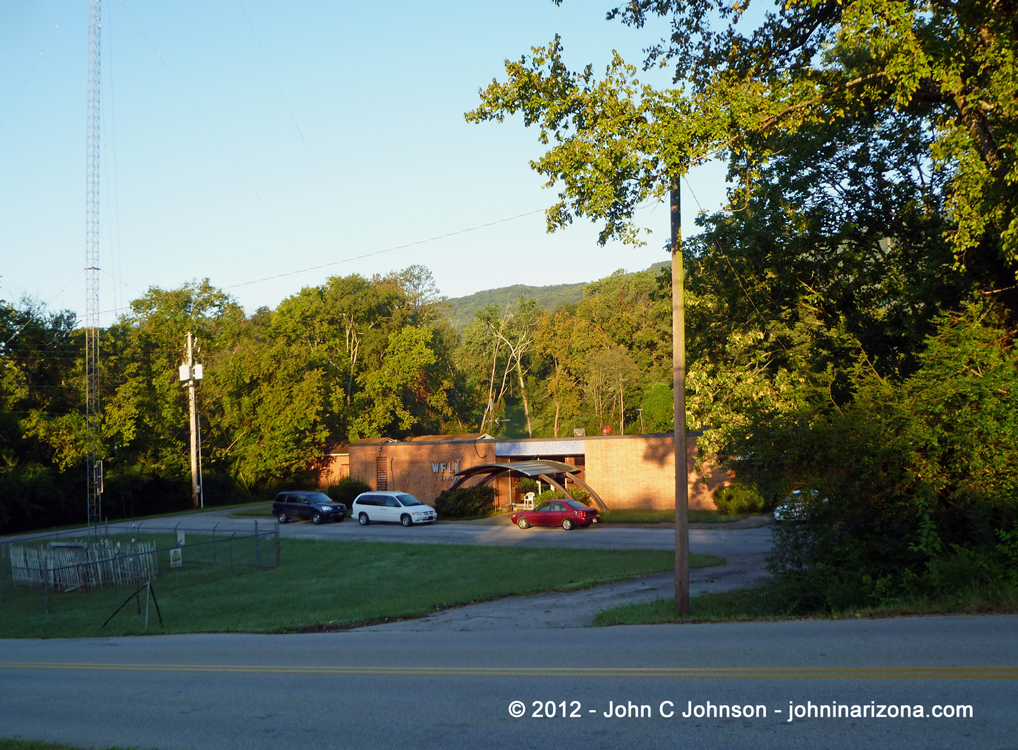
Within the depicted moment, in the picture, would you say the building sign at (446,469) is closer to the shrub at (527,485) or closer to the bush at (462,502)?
the bush at (462,502)

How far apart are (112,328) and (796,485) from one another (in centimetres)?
5900

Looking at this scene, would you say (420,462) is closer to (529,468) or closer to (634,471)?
(529,468)

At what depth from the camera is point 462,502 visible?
41.2 meters

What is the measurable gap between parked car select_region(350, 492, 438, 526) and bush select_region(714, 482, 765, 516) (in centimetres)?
1421

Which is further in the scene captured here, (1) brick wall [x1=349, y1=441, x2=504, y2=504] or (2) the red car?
(1) brick wall [x1=349, y1=441, x2=504, y2=504]

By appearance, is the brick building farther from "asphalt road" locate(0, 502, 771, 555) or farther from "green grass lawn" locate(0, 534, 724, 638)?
"green grass lawn" locate(0, 534, 724, 638)

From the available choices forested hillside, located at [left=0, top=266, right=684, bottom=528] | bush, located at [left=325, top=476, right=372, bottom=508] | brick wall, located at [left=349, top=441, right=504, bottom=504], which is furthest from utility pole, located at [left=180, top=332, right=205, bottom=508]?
brick wall, located at [left=349, top=441, right=504, bottom=504]

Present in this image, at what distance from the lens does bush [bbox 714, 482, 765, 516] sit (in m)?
35.3

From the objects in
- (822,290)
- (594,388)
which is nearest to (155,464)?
(594,388)

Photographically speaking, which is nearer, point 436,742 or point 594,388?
point 436,742

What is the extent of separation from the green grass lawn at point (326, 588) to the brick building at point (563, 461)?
1323 centimetres

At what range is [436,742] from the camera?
5.98 m

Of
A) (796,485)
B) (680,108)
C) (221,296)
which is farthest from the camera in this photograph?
(221,296)

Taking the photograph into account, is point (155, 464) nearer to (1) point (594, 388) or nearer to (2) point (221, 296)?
(2) point (221, 296)
